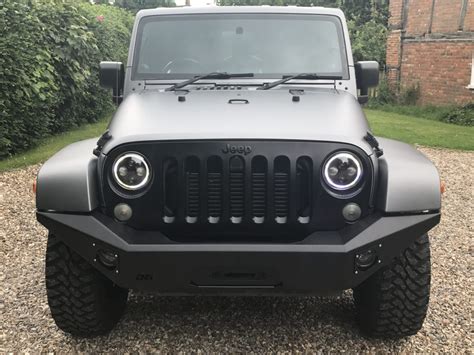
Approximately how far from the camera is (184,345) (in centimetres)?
303

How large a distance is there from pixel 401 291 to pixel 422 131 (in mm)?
9784

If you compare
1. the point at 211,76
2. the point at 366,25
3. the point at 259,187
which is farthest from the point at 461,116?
the point at 259,187

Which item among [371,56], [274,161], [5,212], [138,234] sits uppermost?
[274,161]

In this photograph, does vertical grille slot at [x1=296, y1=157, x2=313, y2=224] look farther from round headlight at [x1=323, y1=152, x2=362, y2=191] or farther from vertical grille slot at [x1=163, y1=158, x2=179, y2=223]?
vertical grille slot at [x1=163, y1=158, x2=179, y2=223]

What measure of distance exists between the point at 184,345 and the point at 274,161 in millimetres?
1209

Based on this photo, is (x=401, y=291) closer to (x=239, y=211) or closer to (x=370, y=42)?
(x=239, y=211)

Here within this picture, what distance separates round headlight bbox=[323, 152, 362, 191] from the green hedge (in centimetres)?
598

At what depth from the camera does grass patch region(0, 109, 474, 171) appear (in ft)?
27.1

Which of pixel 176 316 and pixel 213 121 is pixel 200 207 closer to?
pixel 213 121

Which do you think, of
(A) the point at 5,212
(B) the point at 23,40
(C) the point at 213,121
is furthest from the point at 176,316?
(B) the point at 23,40

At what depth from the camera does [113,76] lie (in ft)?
12.5

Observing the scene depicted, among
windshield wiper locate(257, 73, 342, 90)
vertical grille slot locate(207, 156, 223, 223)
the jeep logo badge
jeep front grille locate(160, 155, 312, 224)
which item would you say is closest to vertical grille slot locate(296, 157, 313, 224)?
jeep front grille locate(160, 155, 312, 224)

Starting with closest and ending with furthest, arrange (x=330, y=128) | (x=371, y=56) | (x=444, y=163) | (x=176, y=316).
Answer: (x=330, y=128)
(x=176, y=316)
(x=444, y=163)
(x=371, y=56)

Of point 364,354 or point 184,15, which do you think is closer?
point 364,354
